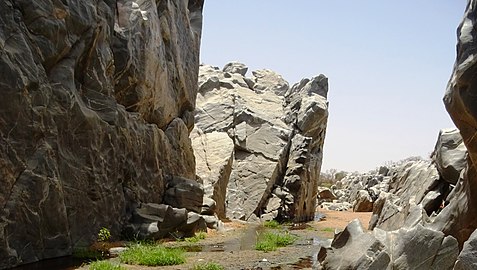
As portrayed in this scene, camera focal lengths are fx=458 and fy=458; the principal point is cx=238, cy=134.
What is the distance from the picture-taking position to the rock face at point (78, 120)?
13.9 metres

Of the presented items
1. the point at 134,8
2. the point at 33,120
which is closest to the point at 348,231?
the point at 33,120

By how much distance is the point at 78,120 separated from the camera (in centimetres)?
1727

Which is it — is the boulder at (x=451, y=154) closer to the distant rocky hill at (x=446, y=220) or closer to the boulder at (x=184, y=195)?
the distant rocky hill at (x=446, y=220)

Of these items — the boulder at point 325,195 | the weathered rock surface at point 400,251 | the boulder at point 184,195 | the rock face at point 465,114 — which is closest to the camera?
the weathered rock surface at point 400,251

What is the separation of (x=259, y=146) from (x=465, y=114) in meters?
31.1

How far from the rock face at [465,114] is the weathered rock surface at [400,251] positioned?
2019mm

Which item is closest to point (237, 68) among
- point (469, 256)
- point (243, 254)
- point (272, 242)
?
point (272, 242)

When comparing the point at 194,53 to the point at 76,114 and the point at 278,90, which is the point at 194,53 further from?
the point at 278,90

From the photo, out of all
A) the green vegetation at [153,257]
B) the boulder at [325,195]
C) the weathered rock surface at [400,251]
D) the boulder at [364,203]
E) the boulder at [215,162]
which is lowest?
the boulder at [325,195]

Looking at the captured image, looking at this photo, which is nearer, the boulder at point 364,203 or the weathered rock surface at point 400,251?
the weathered rock surface at point 400,251

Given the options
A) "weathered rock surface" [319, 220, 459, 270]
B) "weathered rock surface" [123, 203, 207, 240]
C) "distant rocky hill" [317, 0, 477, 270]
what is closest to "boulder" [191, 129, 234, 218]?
"weathered rock surface" [123, 203, 207, 240]

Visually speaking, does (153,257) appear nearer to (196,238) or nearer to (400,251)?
(196,238)

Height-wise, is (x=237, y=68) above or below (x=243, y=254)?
above

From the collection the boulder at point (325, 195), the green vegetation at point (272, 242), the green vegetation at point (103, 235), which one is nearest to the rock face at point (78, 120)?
the green vegetation at point (103, 235)
